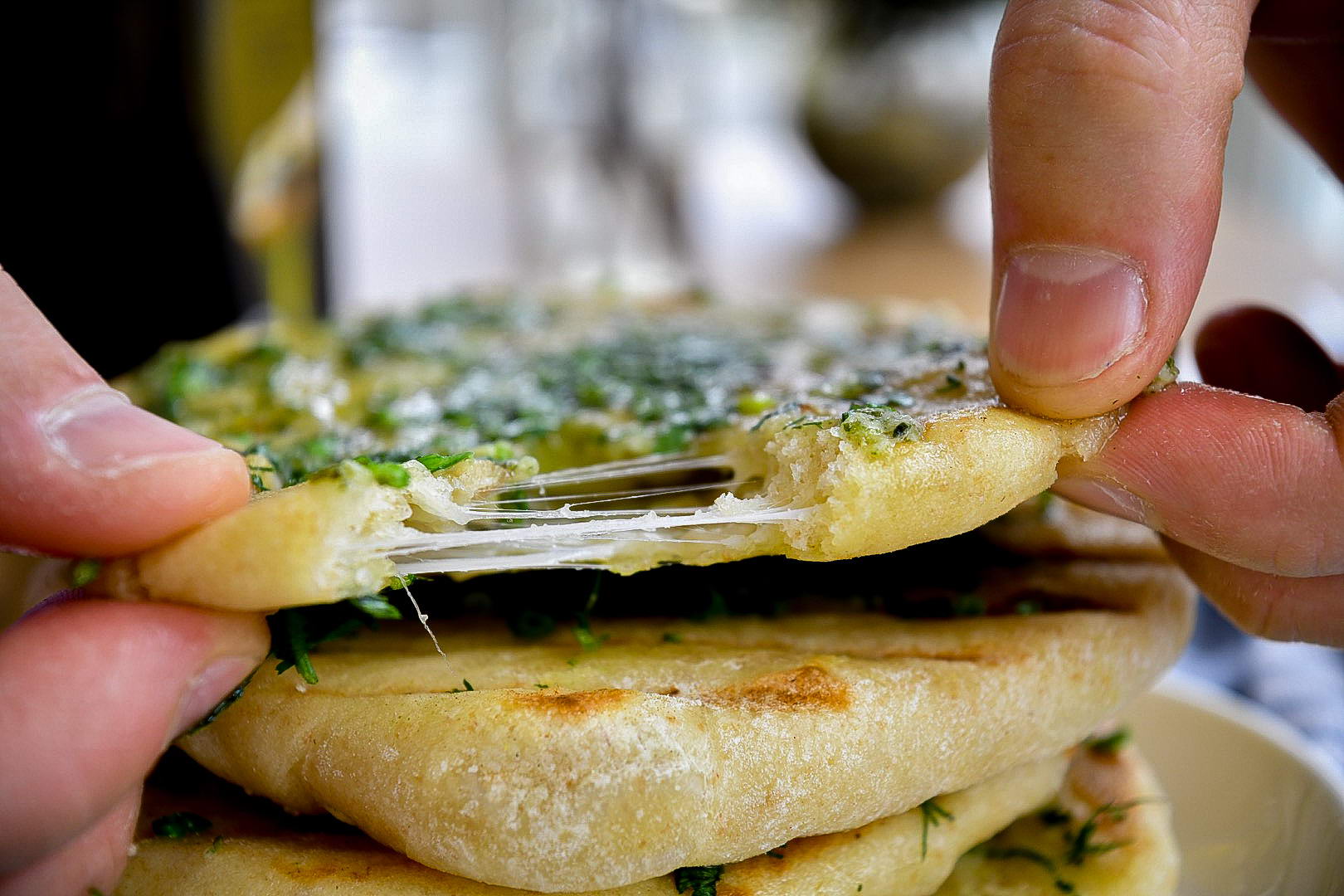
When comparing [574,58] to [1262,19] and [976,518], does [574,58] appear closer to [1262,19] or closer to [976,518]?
[1262,19]

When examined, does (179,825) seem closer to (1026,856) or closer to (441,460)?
(441,460)

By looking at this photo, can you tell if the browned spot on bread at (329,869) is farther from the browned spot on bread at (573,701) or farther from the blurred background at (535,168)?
the blurred background at (535,168)

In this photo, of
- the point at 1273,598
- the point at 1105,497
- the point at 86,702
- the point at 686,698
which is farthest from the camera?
the point at 1273,598

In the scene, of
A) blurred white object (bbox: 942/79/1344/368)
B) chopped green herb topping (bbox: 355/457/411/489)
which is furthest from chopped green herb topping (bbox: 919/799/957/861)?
blurred white object (bbox: 942/79/1344/368)

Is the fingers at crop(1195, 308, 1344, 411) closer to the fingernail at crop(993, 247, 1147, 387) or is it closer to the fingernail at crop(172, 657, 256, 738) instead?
the fingernail at crop(993, 247, 1147, 387)

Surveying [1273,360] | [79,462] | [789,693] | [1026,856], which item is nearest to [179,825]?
[79,462]

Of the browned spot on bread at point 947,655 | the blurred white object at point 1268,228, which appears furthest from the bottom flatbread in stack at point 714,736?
the blurred white object at point 1268,228
